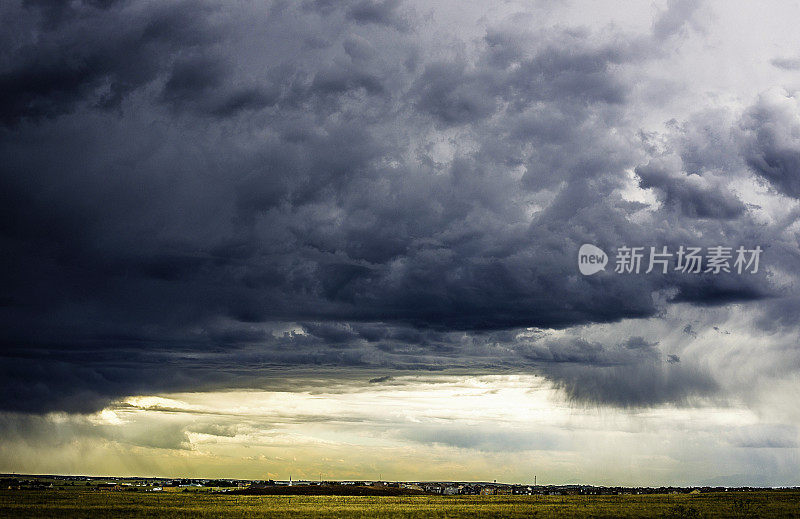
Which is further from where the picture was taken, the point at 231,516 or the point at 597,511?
the point at 597,511

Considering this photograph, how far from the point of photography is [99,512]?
157m

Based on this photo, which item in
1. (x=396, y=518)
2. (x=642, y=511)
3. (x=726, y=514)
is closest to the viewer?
(x=396, y=518)

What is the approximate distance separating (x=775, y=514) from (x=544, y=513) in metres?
44.7

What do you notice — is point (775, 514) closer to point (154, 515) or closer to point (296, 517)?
point (296, 517)

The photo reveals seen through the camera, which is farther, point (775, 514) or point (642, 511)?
point (642, 511)

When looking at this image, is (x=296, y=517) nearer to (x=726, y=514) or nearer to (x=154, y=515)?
(x=154, y=515)

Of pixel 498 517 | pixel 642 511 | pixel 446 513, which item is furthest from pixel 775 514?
pixel 446 513

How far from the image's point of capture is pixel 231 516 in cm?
14900

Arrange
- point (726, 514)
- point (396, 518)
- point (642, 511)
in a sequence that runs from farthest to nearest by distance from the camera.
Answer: point (642, 511) < point (726, 514) < point (396, 518)

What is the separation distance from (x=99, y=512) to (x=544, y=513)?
302 ft

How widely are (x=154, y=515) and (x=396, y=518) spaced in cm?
4843

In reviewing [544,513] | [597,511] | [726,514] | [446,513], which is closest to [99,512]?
[446,513]

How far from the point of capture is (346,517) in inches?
5679

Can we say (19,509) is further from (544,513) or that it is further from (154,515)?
(544,513)
